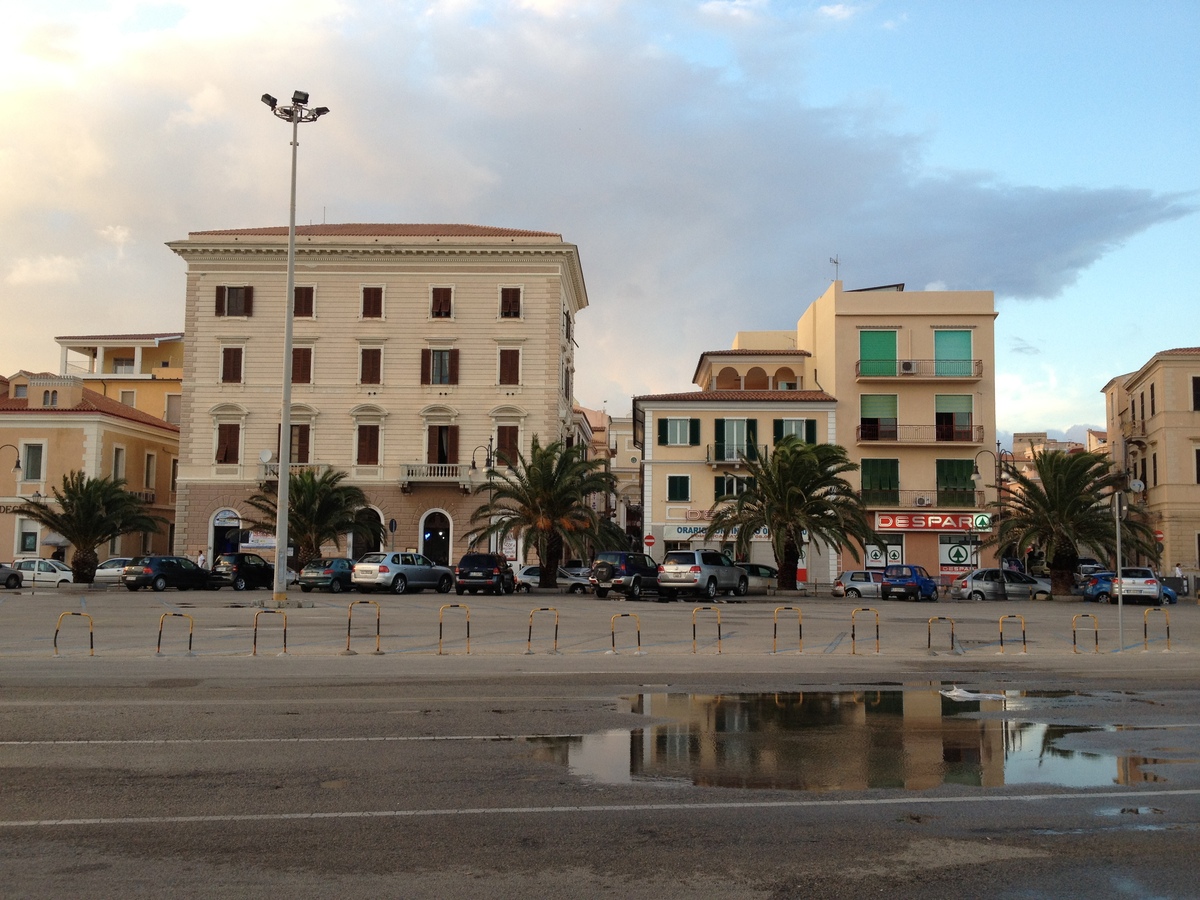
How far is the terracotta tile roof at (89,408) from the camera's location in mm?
58531

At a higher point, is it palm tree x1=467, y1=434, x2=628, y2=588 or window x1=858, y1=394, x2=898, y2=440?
window x1=858, y1=394, x2=898, y2=440

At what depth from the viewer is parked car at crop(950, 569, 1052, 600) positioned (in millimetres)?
45438

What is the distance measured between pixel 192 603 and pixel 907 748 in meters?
26.9

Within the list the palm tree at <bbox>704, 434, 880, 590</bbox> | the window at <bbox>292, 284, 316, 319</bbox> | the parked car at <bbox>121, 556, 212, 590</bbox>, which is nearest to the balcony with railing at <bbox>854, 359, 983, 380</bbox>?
the palm tree at <bbox>704, 434, 880, 590</bbox>

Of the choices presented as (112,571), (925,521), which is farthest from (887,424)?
(112,571)

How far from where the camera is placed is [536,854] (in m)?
6.57

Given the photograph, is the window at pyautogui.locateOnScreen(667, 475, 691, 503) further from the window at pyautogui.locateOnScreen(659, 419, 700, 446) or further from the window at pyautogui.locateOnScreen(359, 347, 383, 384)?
the window at pyautogui.locateOnScreen(359, 347, 383, 384)

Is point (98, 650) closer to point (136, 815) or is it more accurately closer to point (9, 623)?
point (9, 623)

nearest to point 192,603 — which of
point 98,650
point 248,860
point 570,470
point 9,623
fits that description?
point 9,623

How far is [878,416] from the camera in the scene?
5928 centimetres

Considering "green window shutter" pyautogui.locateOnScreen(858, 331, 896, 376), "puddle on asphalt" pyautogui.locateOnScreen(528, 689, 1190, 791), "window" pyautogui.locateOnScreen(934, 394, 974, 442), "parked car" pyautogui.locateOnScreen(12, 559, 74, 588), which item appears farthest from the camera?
"green window shutter" pyautogui.locateOnScreen(858, 331, 896, 376)

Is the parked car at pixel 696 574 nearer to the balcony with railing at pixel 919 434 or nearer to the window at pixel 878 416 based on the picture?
the balcony with railing at pixel 919 434

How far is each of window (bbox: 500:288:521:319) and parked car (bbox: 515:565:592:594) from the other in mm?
15151

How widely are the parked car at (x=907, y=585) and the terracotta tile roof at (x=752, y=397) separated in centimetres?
1565
